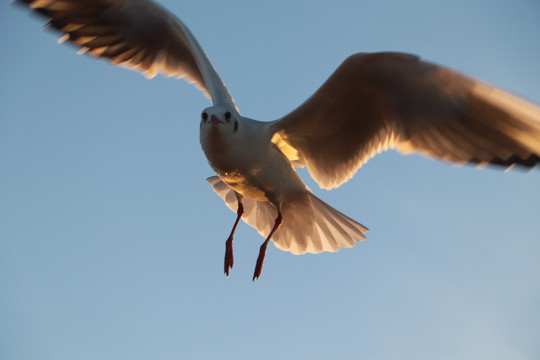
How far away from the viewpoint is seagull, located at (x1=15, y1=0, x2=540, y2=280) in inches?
128

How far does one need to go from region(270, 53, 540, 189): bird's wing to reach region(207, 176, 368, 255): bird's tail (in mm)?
341

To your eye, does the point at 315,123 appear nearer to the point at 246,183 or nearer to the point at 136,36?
the point at 246,183

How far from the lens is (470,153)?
11.2ft

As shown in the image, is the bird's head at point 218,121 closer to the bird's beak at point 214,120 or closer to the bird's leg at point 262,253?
the bird's beak at point 214,120

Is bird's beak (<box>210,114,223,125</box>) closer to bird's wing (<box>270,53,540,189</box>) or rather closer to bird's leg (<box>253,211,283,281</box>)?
bird's wing (<box>270,53,540,189</box>)

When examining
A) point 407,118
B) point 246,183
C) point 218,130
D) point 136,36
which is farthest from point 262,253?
point 136,36

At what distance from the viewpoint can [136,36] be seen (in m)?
4.41

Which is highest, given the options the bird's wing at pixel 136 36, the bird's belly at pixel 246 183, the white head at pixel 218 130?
the bird's wing at pixel 136 36

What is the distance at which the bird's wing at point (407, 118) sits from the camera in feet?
10.4

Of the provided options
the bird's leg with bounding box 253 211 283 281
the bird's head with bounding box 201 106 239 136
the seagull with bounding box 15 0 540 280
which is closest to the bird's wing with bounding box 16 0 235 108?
the seagull with bounding box 15 0 540 280

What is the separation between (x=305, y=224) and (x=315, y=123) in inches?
33.6

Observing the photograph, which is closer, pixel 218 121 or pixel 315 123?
pixel 218 121

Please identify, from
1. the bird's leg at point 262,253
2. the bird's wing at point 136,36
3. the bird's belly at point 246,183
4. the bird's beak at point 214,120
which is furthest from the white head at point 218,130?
the bird's leg at point 262,253

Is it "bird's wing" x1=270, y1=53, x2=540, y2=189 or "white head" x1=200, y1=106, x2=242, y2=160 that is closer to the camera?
"bird's wing" x1=270, y1=53, x2=540, y2=189
